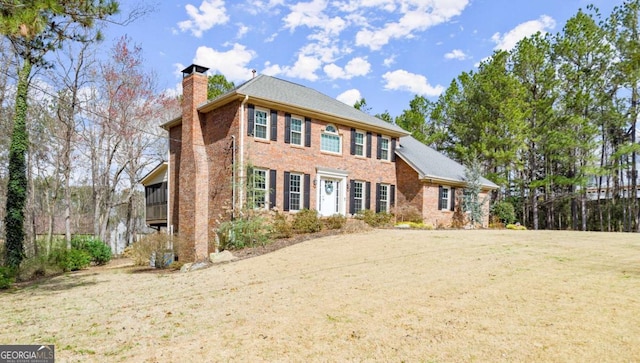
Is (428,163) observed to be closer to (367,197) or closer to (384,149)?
(384,149)

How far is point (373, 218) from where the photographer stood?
18594 millimetres

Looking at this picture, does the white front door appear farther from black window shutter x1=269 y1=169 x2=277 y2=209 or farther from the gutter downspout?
the gutter downspout

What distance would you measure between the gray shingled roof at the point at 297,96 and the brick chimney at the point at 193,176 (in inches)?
84.3

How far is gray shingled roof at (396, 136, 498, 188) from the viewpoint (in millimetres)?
20625

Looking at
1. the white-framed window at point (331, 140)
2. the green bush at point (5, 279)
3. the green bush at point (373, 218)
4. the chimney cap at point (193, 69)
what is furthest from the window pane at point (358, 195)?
the green bush at point (5, 279)

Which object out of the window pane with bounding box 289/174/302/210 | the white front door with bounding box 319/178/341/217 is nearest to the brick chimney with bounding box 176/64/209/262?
the window pane with bounding box 289/174/302/210

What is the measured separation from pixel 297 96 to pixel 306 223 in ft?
20.4

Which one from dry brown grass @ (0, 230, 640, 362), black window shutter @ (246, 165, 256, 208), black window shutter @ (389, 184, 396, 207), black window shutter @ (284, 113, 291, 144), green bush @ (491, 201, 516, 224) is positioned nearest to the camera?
dry brown grass @ (0, 230, 640, 362)

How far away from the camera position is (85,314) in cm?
710

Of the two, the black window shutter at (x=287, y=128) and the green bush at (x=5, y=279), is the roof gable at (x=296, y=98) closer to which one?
the black window shutter at (x=287, y=128)

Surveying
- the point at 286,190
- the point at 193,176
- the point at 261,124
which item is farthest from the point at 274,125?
the point at 193,176

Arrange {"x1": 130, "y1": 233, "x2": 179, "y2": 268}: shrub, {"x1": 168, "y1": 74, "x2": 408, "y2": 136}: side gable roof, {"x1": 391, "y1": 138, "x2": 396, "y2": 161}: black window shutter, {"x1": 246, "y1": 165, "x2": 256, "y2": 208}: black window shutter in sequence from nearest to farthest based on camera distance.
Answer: {"x1": 246, "y1": 165, "x2": 256, "y2": 208}: black window shutter → {"x1": 168, "y1": 74, "x2": 408, "y2": 136}: side gable roof → {"x1": 130, "y1": 233, "x2": 179, "y2": 268}: shrub → {"x1": 391, "y1": 138, "x2": 396, "y2": 161}: black window shutter

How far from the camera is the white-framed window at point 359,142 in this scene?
19516mm

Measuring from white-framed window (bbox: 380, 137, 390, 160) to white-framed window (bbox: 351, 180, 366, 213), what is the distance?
86.1 inches
